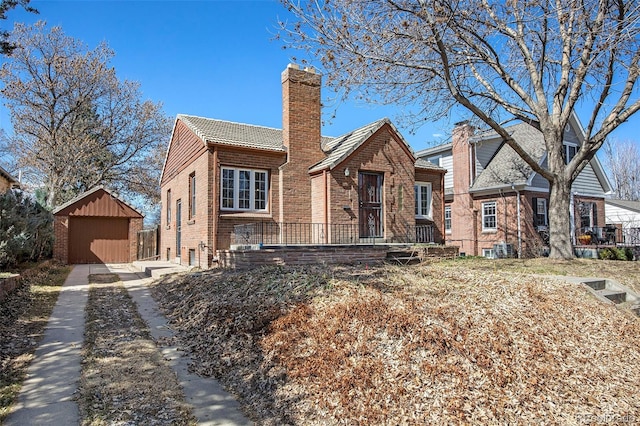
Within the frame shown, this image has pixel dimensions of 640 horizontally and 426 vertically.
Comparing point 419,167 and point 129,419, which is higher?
point 419,167

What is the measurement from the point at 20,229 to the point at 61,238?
7.57 m

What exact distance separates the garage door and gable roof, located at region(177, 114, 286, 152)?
762 cm

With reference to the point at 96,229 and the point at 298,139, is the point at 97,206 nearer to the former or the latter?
the point at 96,229

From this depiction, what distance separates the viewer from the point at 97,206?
19.4 m

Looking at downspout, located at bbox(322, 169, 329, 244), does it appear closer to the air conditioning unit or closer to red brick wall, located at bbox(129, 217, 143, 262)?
the air conditioning unit

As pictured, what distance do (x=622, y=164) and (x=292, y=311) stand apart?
4902cm

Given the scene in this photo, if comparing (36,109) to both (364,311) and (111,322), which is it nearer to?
(111,322)

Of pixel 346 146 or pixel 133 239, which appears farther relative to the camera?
pixel 133 239

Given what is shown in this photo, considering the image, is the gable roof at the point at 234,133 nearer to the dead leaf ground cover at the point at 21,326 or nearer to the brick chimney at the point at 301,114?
the brick chimney at the point at 301,114

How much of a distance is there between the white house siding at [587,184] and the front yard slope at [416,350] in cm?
1721

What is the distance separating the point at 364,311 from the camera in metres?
5.50

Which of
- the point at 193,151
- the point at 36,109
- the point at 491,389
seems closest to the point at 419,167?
the point at 193,151

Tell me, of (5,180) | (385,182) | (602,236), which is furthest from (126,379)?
(5,180)

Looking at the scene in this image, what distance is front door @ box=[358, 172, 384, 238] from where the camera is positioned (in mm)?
13385
